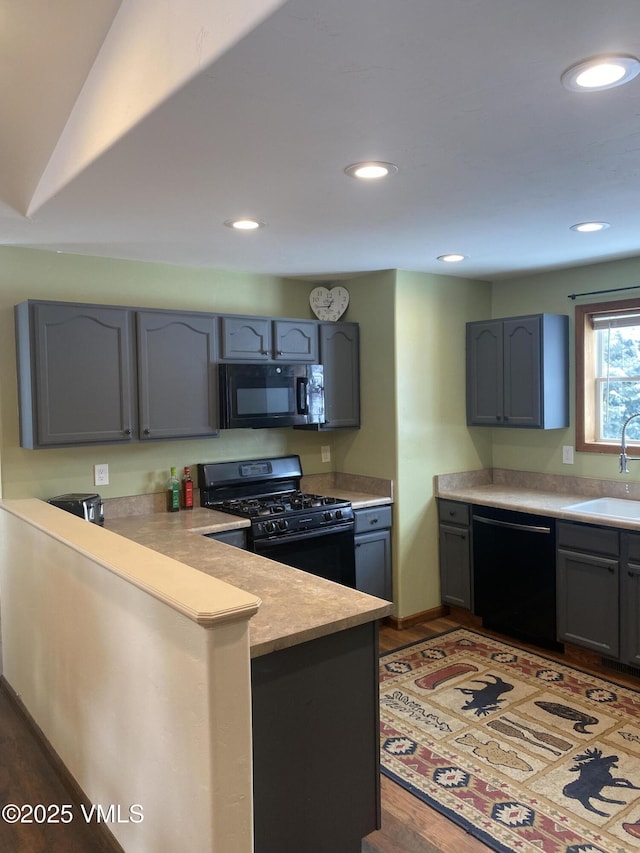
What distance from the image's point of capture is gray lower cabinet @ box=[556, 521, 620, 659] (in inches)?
136

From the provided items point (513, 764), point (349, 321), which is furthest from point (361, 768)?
point (349, 321)

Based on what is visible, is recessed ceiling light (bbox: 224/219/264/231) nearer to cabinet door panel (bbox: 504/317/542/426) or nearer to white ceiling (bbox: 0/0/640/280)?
white ceiling (bbox: 0/0/640/280)

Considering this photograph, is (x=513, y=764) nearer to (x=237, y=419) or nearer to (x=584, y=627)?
(x=584, y=627)

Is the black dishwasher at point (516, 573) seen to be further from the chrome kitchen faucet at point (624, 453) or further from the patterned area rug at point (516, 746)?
the chrome kitchen faucet at point (624, 453)

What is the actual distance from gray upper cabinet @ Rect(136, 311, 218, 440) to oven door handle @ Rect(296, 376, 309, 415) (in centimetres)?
57

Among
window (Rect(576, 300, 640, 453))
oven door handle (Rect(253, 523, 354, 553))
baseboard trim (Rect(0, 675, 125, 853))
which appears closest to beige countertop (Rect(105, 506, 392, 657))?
oven door handle (Rect(253, 523, 354, 553))

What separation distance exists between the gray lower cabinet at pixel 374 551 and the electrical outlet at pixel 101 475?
4.97 ft

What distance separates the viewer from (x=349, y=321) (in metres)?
4.52

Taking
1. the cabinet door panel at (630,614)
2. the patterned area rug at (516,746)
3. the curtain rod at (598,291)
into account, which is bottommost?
the patterned area rug at (516,746)

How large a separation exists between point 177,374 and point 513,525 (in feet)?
7.25

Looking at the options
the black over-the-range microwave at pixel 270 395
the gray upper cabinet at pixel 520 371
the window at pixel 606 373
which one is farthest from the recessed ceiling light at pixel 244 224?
the window at pixel 606 373

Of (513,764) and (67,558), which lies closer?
(67,558)

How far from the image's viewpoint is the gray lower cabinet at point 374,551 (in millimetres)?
4066

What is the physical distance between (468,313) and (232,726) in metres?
3.69
